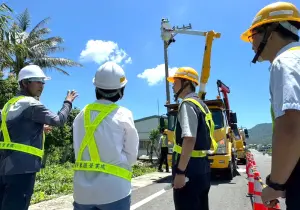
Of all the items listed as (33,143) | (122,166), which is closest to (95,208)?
(122,166)

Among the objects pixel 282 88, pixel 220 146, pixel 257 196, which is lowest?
pixel 257 196

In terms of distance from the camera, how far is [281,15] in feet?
6.59

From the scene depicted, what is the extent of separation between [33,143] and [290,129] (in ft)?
8.09

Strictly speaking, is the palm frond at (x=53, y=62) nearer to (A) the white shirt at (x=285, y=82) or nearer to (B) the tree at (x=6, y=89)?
(B) the tree at (x=6, y=89)

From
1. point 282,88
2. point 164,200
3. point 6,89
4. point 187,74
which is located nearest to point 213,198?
point 164,200

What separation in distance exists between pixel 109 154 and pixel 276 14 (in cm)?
142

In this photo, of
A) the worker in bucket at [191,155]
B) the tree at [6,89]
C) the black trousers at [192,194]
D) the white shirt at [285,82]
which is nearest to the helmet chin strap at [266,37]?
the white shirt at [285,82]

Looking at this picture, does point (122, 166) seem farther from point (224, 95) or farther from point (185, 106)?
point (224, 95)

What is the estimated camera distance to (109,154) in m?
2.34

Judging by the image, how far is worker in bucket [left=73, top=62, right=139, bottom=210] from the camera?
2.29 metres

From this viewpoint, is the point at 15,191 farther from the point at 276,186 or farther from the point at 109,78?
the point at 276,186

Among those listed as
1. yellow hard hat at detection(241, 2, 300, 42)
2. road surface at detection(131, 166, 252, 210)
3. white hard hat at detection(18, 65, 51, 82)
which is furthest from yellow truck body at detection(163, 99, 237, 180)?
yellow hard hat at detection(241, 2, 300, 42)

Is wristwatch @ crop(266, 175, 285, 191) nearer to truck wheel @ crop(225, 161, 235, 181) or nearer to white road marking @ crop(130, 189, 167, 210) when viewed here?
white road marking @ crop(130, 189, 167, 210)

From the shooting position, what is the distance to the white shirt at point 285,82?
1.64m
